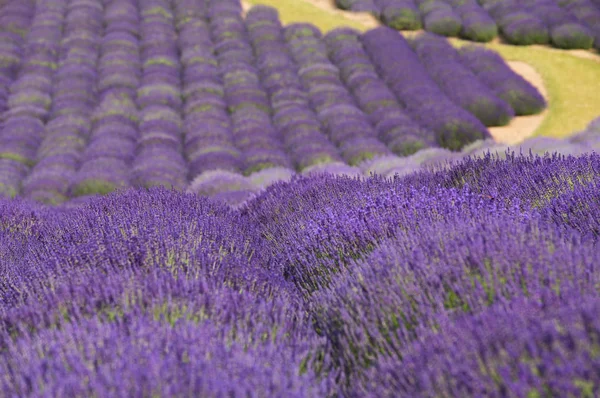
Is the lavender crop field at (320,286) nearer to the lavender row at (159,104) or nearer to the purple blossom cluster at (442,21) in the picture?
the lavender row at (159,104)

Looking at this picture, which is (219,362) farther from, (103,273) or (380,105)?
(380,105)

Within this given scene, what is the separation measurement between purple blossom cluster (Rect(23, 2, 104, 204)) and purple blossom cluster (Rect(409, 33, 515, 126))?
6.23 metres

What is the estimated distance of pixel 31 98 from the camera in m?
10.4

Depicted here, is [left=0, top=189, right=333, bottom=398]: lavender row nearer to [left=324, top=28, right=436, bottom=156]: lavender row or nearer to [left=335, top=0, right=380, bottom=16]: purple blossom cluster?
[left=324, top=28, right=436, bottom=156]: lavender row

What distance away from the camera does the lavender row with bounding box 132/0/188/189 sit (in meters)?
8.38

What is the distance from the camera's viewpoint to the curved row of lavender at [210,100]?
8555mm

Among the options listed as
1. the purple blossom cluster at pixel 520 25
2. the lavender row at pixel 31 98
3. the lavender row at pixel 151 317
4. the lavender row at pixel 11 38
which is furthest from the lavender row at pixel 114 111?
the purple blossom cluster at pixel 520 25

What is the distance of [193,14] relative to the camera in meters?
13.4

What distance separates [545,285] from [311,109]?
885 cm

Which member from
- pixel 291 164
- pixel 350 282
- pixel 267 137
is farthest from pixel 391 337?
pixel 267 137

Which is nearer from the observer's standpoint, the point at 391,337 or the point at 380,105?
the point at 391,337

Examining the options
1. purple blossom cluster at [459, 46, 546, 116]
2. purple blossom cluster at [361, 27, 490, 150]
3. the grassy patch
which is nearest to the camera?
purple blossom cluster at [361, 27, 490, 150]

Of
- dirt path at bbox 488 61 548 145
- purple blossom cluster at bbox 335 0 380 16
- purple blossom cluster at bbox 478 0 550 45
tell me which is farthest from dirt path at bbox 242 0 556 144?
purple blossom cluster at bbox 478 0 550 45

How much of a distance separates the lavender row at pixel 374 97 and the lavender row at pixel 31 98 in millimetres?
5459
